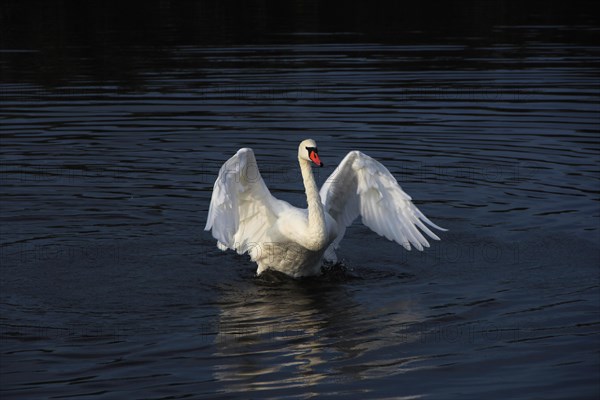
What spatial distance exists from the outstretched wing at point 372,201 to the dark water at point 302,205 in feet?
1.17

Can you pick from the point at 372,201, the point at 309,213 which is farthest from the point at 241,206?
the point at 372,201

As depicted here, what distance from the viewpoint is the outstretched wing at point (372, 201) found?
1139 cm

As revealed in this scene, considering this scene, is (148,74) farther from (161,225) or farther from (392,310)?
(392,310)

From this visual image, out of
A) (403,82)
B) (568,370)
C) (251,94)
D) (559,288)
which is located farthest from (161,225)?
(403,82)

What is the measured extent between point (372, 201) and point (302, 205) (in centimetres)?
213

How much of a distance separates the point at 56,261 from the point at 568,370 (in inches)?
207

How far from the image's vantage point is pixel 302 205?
13.8 meters

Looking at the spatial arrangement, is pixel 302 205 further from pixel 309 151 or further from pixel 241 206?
pixel 309 151

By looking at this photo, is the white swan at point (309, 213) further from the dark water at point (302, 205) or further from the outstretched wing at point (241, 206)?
the dark water at point (302, 205)

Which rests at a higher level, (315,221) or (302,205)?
(315,221)

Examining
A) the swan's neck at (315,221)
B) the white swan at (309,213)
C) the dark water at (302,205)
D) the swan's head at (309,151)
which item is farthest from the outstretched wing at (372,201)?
the swan's neck at (315,221)

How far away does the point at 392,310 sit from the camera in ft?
33.2

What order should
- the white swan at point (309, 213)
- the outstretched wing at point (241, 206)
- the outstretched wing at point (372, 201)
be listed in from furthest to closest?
the outstretched wing at point (372, 201) < the white swan at point (309, 213) < the outstretched wing at point (241, 206)

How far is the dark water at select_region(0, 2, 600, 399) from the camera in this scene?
884 cm
